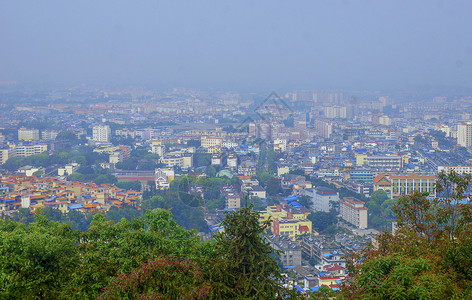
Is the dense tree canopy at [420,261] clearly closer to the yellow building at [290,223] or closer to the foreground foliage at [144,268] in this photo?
the foreground foliage at [144,268]

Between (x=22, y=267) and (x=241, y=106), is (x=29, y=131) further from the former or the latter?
(x=22, y=267)

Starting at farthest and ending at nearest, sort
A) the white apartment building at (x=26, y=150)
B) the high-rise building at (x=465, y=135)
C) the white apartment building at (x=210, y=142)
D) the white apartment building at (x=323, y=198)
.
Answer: the high-rise building at (x=465, y=135), the white apartment building at (x=210, y=142), the white apartment building at (x=26, y=150), the white apartment building at (x=323, y=198)

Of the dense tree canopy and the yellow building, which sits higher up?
the dense tree canopy

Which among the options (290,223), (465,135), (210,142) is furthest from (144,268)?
(465,135)

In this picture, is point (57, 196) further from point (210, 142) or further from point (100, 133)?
point (100, 133)

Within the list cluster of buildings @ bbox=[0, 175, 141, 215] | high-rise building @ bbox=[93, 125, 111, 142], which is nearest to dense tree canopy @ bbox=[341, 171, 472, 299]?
cluster of buildings @ bbox=[0, 175, 141, 215]

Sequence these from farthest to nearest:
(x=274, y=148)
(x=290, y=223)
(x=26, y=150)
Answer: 1. (x=274, y=148)
2. (x=26, y=150)
3. (x=290, y=223)

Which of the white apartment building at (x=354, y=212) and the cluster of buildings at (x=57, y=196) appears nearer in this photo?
the white apartment building at (x=354, y=212)

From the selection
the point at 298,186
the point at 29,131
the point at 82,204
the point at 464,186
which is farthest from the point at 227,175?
the point at 29,131

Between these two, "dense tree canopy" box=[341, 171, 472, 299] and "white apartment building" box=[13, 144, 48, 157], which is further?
"white apartment building" box=[13, 144, 48, 157]

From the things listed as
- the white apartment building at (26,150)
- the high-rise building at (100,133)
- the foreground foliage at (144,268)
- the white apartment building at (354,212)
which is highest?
the foreground foliage at (144,268)

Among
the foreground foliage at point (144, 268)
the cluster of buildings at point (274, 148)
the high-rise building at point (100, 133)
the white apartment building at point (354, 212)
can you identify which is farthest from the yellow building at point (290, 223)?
the high-rise building at point (100, 133)

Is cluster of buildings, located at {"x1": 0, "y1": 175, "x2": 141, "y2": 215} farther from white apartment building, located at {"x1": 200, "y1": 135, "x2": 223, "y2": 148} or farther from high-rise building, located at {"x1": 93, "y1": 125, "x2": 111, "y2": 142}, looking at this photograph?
high-rise building, located at {"x1": 93, "y1": 125, "x2": 111, "y2": 142}
